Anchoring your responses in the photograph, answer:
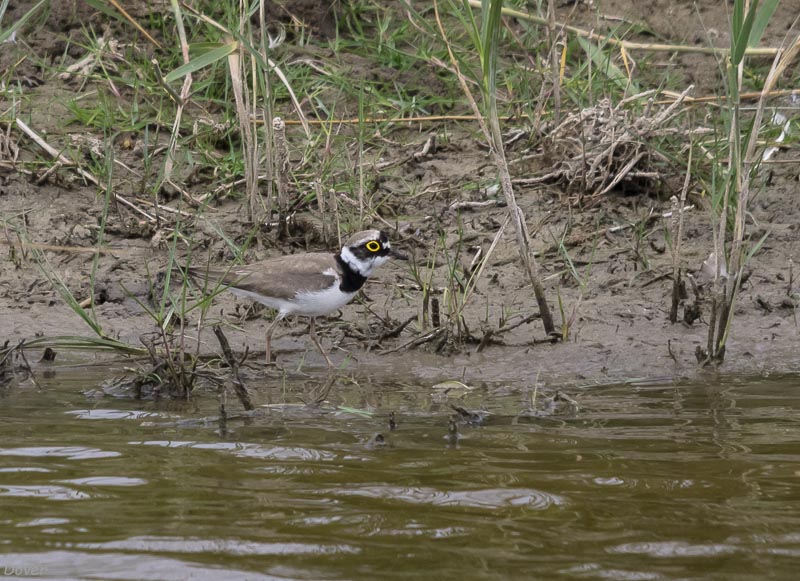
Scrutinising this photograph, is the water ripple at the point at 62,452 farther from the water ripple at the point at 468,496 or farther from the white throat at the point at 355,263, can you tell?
the white throat at the point at 355,263

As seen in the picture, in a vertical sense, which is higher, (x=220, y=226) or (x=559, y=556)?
(x=220, y=226)

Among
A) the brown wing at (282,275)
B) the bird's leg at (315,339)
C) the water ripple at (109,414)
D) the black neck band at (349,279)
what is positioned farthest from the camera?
the black neck band at (349,279)

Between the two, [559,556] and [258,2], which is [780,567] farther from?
[258,2]

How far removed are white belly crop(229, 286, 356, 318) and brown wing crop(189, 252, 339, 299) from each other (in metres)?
0.04

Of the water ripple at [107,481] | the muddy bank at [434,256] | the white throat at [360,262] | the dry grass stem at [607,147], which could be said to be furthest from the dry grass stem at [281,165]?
the water ripple at [107,481]

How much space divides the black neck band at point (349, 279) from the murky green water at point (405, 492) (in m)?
1.10

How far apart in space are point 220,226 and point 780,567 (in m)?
5.36

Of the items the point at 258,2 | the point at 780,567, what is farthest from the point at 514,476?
the point at 258,2

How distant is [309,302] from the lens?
729cm

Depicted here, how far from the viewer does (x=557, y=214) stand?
8.68 metres

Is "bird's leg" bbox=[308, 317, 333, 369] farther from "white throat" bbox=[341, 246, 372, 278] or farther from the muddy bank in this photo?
"white throat" bbox=[341, 246, 372, 278]

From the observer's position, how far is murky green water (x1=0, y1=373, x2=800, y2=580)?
418 cm

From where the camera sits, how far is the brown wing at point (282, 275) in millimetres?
7258

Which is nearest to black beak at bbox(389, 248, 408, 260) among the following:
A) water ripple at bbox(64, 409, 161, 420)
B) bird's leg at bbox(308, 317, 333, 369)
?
bird's leg at bbox(308, 317, 333, 369)
